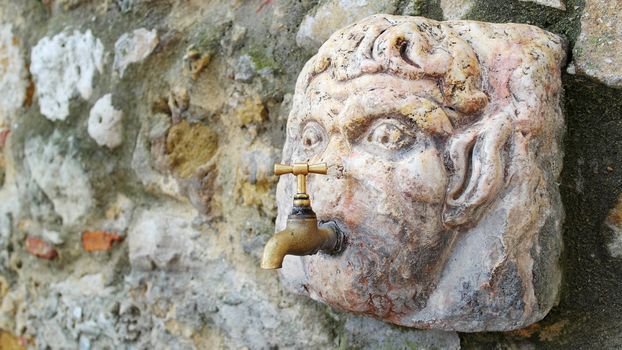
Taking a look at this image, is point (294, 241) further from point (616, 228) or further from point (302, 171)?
point (616, 228)

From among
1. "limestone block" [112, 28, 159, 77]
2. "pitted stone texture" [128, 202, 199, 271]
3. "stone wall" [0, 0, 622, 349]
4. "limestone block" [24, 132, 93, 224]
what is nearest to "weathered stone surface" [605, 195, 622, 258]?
"stone wall" [0, 0, 622, 349]

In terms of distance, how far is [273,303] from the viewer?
1104 millimetres

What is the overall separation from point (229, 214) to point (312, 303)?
22 cm

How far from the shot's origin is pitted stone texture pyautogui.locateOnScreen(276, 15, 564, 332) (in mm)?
781

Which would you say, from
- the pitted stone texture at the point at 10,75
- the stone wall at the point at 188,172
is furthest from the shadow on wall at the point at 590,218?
the pitted stone texture at the point at 10,75

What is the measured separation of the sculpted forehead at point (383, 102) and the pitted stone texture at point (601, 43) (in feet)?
0.68

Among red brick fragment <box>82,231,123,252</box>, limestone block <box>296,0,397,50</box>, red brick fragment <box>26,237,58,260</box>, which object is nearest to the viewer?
limestone block <box>296,0,397,50</box>

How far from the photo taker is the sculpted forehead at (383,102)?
778 mm

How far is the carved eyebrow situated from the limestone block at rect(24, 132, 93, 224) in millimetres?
761

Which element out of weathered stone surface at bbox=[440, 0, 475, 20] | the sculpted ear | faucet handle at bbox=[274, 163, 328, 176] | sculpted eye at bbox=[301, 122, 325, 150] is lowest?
the sculpted ear

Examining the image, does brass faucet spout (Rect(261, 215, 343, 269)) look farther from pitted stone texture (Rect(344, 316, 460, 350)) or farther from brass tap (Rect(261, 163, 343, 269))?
pitted stone texture (Rect(344, 316, 460, 350))

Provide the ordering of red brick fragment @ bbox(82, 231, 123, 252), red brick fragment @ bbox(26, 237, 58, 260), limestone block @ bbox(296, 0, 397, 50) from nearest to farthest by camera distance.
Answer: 1. limestone block @ bbox(296, 0, 397, 50)
2. red brick fragment @ bbox(82, 231, 123, 252)
3. red brick fragment @ bbox(26, 237, 58, 260)

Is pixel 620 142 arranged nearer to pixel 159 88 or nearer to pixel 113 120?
pixel 159 88

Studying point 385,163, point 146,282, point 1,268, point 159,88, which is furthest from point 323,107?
point 1,268
